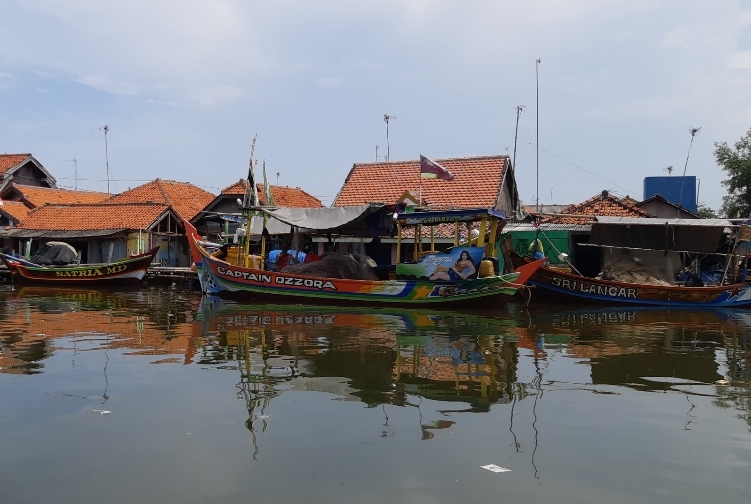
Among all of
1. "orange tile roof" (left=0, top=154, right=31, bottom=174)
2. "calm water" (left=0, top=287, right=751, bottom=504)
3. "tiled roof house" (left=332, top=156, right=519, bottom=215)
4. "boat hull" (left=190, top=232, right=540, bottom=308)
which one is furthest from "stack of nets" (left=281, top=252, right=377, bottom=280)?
"orange tile roof" (left=0, top=154, right=31, bottom=174)

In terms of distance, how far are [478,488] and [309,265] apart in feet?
41.7

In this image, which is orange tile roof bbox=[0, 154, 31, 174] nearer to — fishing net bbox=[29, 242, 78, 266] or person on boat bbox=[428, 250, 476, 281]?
fishing net bbox=[29, 242, 78, 266]

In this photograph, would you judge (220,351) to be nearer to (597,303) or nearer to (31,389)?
(31,389)

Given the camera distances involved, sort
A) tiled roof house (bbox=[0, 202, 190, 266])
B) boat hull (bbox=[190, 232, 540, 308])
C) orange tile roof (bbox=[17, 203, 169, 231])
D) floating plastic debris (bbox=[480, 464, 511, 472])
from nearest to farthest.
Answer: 1. floating plastic debris (bbox=[480, 464, 511, 472])
2. boat hull (bbox=[190, 232, 540, 308])
3. tiled roof house (bbox=[0, 202, 190, 266])
4. orange tile roof (bbox=[17, 203, 169, 231])

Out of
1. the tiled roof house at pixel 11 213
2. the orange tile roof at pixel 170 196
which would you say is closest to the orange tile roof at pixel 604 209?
the orange tile roof at pixel 170 196

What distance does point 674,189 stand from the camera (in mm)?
31812

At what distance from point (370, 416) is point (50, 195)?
33.7 m

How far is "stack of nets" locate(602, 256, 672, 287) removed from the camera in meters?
18.7

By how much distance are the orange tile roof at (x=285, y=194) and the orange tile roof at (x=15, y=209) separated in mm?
9246

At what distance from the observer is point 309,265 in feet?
56.7

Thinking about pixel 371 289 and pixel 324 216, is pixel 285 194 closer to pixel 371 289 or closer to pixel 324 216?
pixel 324 216

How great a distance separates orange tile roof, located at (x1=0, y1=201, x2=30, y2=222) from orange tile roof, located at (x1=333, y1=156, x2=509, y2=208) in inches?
570

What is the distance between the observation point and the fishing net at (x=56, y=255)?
26141mm

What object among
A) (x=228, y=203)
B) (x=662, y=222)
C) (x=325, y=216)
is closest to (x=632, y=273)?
(x=662, y=222)
